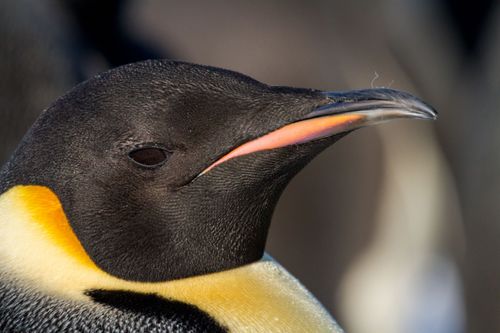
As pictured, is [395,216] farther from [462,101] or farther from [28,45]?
[28,45]

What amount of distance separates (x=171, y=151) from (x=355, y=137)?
3.14 metres

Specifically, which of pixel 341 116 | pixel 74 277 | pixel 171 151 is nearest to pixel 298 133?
pixel 341 116

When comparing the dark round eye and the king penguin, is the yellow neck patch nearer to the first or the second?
the king penguin

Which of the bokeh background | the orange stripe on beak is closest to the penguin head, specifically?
the orange stripe on beak

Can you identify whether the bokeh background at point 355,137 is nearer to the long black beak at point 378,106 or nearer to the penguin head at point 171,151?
the penguin head at point 171,151

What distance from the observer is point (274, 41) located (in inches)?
171

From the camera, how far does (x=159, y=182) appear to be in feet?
4.69

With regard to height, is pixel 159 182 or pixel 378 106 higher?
pixel 378 106

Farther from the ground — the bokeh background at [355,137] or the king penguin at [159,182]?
the king penguin at [159,182]

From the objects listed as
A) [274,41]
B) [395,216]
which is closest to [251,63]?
[274,41]

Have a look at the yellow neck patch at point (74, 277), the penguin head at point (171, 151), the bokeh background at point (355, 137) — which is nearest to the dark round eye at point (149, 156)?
the penguin head at point (171, 151)

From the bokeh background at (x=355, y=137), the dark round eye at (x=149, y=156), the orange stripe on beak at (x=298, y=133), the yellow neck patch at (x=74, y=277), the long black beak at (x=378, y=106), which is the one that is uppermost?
the long black beak at (x=378, y=106)

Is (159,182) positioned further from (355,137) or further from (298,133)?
(355,137)

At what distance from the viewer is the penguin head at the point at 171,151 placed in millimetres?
1400
